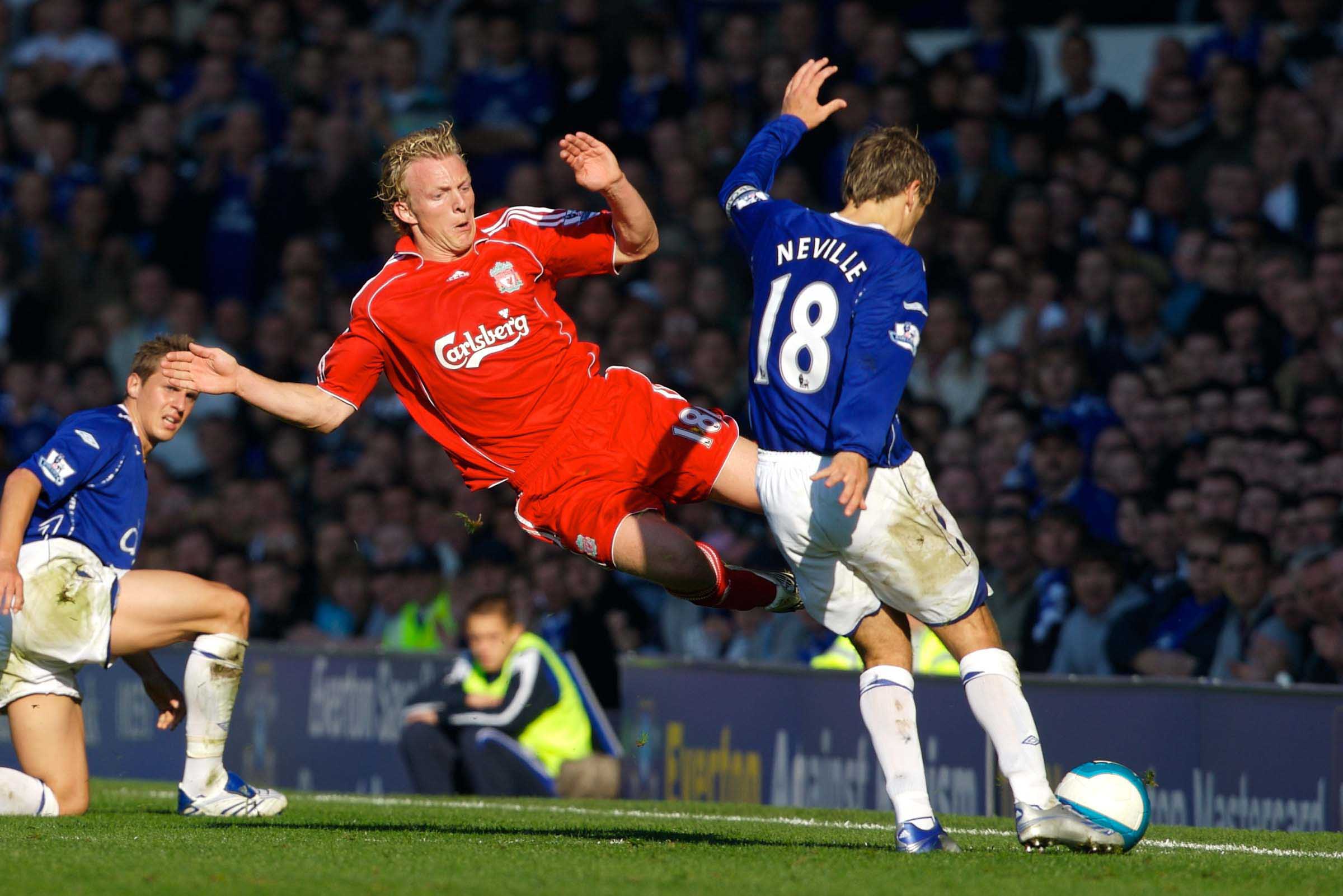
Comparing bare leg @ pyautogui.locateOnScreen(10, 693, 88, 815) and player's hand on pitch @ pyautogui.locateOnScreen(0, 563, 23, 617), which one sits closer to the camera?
player's hand on pitch @ pyautogui.locateOnScreen(0, 563, 23, 617)

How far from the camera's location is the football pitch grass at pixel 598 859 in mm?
5020

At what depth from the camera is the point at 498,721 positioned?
10867mm

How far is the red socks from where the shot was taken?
6715 mm

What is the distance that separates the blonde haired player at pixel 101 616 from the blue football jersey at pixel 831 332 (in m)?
2.75

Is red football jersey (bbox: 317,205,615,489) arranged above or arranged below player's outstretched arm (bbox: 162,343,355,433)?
above

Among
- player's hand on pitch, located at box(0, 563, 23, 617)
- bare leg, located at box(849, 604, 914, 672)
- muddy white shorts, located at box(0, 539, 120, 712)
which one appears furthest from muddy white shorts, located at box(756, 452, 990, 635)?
muddy white shorts, located at box(0, 539, 120, 712)

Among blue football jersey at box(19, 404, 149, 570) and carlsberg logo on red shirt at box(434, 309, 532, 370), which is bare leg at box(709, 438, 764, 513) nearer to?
carlsberg logo on red shirt at box(434, 309, 532, 370)

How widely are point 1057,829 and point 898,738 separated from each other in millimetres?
548

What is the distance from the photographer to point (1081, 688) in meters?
8.63

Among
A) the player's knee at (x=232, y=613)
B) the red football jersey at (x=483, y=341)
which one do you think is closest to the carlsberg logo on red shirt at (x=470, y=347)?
the red football jersey at (x=483, y=341)

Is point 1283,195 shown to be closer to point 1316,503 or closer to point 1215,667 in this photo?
point 1316,503

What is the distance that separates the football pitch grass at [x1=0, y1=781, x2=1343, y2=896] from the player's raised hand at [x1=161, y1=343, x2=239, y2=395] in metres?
1.54

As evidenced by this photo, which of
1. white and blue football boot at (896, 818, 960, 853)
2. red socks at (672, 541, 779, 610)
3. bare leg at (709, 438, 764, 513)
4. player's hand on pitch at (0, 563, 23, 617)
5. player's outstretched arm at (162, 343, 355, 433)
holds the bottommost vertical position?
white and blue football boot at (896, 818, 960, 853)

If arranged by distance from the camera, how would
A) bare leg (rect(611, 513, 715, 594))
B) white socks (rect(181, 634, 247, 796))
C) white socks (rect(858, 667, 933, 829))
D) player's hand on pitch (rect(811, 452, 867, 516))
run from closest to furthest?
player's hand on pitch (rect(811, 452, 867, 516)) → white socks (rect(858, 667, 933, 829)) → bare leg (rect(611, 513, 715, 594)) → white socks (rect(181, 634, 247, 796))
